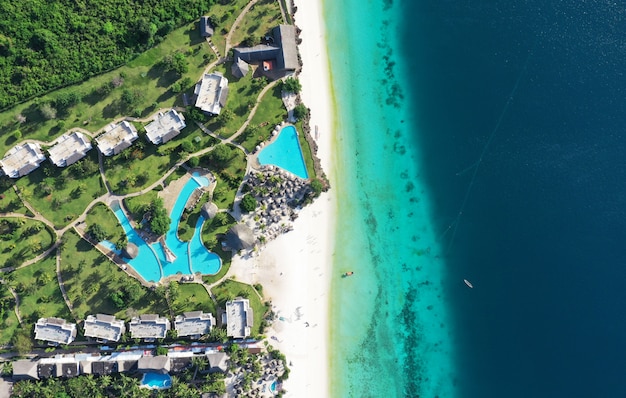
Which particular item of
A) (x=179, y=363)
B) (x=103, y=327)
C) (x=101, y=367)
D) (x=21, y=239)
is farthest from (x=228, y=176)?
(x=101, y=367)

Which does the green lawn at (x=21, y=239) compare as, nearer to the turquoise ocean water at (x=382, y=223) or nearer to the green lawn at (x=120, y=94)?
the green lawn at (x=120, y=94)

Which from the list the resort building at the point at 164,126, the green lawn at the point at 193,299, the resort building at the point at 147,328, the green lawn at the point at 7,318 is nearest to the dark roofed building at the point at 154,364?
the resort building at the point at 147,328

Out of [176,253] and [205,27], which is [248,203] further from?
[205,27]

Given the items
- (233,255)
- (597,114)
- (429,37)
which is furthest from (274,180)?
(597,114)

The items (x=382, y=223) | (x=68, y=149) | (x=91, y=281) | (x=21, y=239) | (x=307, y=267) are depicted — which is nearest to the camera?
(x=68, y=149)

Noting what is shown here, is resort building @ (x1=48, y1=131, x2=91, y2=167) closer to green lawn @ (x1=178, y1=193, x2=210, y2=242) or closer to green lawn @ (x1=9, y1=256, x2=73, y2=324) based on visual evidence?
green lawn @ (x1=9, y1=256, x2=73, y2=324)

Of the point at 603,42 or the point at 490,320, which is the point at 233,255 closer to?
the point at 490,320
